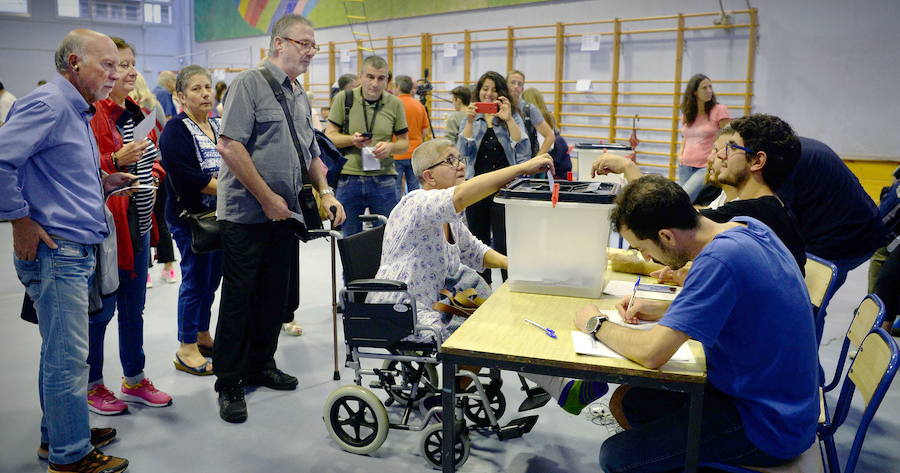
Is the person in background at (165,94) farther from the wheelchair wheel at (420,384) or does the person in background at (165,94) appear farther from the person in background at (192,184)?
the wheelchair wheel at (420,384)

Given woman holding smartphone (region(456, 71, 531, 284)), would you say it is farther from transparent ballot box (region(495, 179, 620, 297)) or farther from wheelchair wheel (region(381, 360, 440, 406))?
transparent ballot box (region(495, 179, 620, 297))

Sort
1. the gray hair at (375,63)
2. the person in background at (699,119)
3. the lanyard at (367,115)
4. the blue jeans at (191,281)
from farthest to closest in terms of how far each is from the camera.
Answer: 1. the person in background at (699,119)
2. the lanyard at (367,115)
3. the gray hair at (375,63)
4. the blue jeans at (191,281)

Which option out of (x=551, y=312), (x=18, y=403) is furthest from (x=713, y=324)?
(x=18, y=403)

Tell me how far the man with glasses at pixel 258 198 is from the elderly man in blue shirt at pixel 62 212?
531 mm

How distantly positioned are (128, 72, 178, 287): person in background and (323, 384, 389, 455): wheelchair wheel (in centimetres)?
138

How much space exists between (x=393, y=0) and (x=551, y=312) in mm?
9966

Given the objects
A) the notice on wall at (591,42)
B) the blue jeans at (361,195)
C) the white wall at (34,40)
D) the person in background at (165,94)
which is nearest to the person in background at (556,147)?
the blue jeans at (361,195)

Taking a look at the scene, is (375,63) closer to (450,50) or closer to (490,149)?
(490,149)

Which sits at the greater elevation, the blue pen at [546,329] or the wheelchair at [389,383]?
the blue pen at [546,329]

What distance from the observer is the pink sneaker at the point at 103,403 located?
9.15 ft

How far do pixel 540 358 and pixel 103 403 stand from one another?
2090 millimetres

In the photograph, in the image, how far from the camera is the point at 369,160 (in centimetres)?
396

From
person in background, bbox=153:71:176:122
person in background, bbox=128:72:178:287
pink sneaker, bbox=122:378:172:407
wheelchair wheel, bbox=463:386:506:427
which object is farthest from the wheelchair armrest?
person in background, bbox=153:71:176:122

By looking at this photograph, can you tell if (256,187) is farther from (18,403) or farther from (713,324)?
(713,324)
